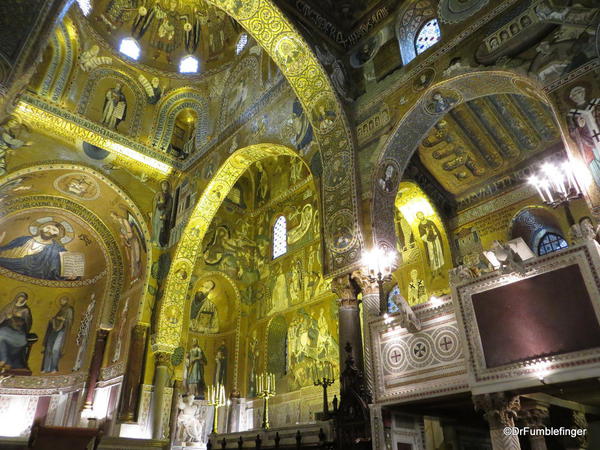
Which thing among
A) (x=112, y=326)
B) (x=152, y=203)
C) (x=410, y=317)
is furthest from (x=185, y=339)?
(x=410, y=317)

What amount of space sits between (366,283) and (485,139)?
6398mm

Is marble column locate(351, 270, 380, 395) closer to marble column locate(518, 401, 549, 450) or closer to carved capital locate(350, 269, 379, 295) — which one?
carved capital locate(350, 269, 379, 295)

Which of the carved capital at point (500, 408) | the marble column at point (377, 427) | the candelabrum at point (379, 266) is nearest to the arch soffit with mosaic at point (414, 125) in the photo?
the candelabrum at point (379, 266)

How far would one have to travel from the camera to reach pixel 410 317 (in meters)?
7.14

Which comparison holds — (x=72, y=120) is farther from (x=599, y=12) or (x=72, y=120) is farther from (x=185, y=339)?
(x=599, y=12)

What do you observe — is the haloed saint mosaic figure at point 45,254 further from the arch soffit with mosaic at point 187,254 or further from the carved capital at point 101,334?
the arch soffit with mosaic at point 187,254

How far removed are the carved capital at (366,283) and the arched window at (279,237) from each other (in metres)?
8.64

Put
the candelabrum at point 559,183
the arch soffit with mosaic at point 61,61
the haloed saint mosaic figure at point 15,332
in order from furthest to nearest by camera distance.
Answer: the haloed saint mosaic figure at point 15,332
the arch soffit with mosaic at point 61,61
the candelabrum at point 559,183

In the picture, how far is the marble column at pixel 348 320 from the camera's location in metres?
8.16

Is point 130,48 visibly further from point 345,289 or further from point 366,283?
point 366,283

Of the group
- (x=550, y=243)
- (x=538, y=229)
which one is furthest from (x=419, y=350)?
(x=538, y=229)

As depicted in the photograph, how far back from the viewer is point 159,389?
45.2 feet

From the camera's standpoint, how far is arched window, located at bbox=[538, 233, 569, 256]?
11.3m

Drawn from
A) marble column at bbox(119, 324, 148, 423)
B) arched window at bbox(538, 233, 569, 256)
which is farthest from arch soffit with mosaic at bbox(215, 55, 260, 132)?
arched window at bbox(538, 233, 569, 256)
